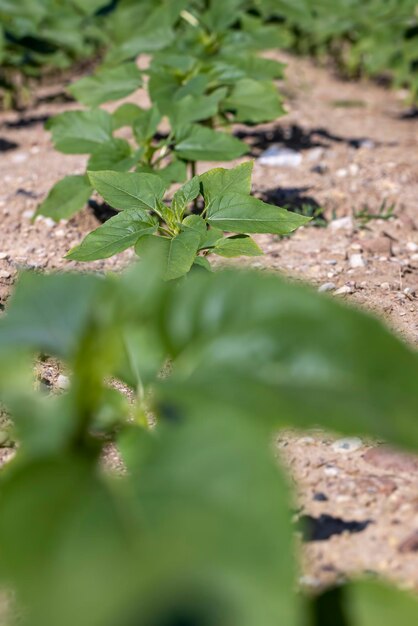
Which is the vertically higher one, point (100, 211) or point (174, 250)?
point (174, 250)

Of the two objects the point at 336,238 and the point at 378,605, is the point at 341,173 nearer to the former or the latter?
the point at 336,238

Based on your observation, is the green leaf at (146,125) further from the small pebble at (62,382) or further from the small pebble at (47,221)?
the small pebble at (62,382)

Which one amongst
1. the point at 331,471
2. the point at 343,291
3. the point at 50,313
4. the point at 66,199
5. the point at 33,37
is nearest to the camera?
the point at 50,313

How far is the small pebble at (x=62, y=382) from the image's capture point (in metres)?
1.93

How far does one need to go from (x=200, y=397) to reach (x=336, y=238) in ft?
6.00

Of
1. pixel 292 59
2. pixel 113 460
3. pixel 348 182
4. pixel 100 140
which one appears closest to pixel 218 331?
pixel 113 460

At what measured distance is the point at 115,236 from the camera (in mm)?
1909

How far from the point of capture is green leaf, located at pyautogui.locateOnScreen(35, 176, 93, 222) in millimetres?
2537

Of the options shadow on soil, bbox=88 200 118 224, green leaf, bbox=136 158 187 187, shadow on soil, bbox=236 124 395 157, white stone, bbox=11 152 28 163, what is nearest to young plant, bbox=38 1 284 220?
green leaf, bbox=136 158 187 187

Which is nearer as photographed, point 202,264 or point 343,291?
point 202,264

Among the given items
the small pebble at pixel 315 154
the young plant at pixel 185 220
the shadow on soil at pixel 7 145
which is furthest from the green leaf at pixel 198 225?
the shadow on soil at pixel 7 145

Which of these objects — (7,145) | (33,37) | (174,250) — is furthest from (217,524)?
(33,37)

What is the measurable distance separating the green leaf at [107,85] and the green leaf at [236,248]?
1113mm

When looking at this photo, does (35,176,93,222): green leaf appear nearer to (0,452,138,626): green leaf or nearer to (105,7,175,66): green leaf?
(105,7,175,66): green leaf
